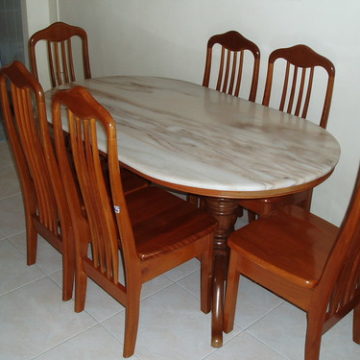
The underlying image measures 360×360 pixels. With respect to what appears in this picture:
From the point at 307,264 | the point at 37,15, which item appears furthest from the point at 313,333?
the point at 37,15

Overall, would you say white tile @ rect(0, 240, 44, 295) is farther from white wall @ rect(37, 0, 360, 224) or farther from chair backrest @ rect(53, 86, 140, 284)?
white wall @ rect(37, 0, 360, 224)

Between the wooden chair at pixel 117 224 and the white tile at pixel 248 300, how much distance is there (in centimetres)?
15

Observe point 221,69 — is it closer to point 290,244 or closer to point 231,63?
point 231,63

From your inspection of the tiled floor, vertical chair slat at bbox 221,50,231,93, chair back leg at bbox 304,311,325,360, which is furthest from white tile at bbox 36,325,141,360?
vertical chair slat at bbox 221,50,231,93

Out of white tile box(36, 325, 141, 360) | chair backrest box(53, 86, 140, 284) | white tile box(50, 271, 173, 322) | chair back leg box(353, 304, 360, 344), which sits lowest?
white tile box(36, 325, 141, 360)

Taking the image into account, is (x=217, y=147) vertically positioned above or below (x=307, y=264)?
above

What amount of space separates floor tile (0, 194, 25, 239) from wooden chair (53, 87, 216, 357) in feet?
2.56

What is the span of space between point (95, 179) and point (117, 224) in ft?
0.59

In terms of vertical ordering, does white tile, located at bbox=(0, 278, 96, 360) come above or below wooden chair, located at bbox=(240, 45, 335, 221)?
below

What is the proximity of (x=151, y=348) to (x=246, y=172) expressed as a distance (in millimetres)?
797

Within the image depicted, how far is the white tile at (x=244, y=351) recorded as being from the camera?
1.90 meters

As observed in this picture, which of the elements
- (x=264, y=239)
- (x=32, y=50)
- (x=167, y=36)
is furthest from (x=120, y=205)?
(x=167, y=36)

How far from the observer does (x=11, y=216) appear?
109 inches

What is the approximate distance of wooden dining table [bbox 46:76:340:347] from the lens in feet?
5.35
